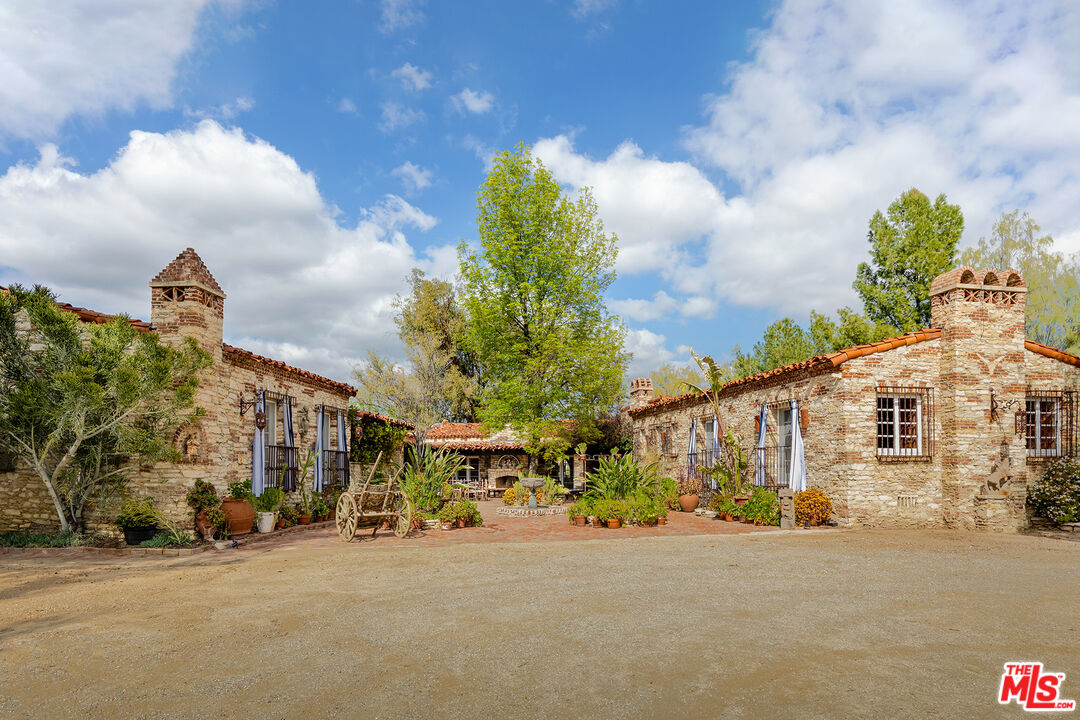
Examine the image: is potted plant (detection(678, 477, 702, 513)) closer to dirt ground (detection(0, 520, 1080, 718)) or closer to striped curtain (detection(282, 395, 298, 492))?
dirt ground (detection(0, 520, 1080, 718))

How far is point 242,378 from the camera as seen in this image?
13750mm

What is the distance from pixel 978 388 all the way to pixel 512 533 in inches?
420

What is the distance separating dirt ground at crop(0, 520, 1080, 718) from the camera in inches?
164

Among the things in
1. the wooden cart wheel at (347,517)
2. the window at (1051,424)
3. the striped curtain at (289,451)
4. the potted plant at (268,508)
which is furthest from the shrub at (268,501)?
the window at (1051,424)

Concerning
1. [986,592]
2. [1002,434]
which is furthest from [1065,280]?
[986,592]

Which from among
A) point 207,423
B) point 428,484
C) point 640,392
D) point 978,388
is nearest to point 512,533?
point 428,484

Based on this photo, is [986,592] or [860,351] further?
[860,351]

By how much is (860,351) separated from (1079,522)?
18.8ft

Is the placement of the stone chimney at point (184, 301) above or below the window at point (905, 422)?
above

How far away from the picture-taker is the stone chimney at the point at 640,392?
88.6ft

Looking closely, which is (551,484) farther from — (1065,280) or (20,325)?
(1065,280)

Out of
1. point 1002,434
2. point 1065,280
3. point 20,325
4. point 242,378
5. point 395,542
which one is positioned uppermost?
point 1065,280

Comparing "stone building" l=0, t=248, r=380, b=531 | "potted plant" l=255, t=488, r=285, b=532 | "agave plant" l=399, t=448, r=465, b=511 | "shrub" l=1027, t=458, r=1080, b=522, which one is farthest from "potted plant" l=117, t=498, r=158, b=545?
"shrub" l=1027, t=458, r=1080, b=522

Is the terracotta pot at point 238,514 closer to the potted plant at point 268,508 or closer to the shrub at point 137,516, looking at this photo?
the potted plant at point 268,508
